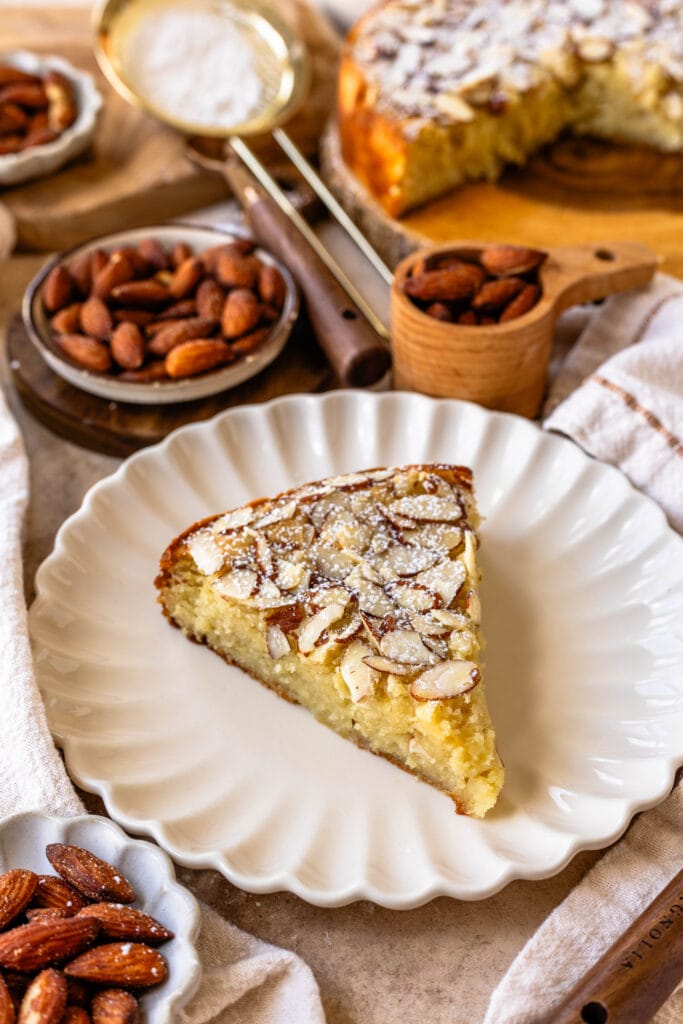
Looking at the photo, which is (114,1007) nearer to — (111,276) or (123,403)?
(123,403)

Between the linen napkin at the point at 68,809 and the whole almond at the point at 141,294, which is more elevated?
the whole almond at the point at 141,294

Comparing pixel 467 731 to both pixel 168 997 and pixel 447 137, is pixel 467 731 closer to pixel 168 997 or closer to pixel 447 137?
pixel 168 997

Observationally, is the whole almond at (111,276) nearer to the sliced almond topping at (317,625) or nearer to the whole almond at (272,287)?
the whole almond at (272,287)

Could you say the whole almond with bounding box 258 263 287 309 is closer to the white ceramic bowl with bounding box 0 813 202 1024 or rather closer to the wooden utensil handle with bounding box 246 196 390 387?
the wooden utensil handle with bounding box 246 196 390 387

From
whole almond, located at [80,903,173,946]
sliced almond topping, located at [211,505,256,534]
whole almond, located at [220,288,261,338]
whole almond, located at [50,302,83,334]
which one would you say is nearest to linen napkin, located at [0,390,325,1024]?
whole almond, located at [80,903,173,946]

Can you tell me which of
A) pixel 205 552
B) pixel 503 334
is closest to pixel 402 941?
pixel 205 552

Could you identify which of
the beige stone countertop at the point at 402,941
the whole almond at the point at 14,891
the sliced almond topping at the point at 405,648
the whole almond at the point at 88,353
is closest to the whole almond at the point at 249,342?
the whole almond at the point at 88,353
